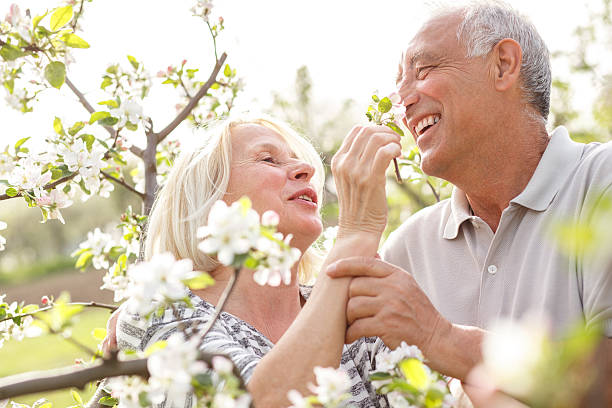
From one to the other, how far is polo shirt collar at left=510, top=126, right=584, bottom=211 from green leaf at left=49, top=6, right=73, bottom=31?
1.68m

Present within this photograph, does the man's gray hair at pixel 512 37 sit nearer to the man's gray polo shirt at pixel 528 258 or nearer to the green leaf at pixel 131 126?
the man's gray polo shirt at pixel 528 258

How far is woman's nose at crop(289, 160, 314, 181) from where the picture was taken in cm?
236

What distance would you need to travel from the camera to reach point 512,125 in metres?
2.60

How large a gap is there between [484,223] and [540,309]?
1.51 feet

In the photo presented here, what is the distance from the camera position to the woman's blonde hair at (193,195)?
7.71 feet

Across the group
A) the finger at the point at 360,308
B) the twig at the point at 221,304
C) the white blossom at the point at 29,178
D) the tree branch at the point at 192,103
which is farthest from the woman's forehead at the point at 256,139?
the twig at the point at 221,304

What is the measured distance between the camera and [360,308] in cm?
183

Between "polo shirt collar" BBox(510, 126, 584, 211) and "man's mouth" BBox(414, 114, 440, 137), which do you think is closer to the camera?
"polo shirt collar" BBox(510, 126, 584, 211)

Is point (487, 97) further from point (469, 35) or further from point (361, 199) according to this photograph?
point (361, 199)

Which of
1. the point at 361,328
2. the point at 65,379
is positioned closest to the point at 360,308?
the point at 361,328

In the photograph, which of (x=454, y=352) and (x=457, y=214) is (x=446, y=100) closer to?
(x=457, y=214)

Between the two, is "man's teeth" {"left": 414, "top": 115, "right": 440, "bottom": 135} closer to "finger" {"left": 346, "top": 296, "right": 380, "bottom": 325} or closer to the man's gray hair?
the man's gray hair

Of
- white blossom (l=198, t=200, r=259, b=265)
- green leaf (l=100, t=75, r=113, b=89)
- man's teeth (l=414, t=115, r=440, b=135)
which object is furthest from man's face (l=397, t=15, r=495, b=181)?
white blossom (l=198, t=200, r=259, b=265)

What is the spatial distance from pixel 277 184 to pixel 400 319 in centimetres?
70
